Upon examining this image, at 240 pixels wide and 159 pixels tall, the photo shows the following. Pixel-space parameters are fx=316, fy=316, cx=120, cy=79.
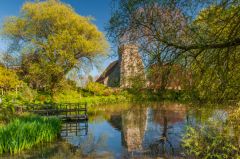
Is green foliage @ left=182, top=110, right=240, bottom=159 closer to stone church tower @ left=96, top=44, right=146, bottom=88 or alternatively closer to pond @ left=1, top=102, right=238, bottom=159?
pond @ left=1, top=102, right=238, bottom=159

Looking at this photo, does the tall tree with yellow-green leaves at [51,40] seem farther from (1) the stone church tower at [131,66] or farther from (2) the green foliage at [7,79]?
(1) the stone church tower at [131,66]

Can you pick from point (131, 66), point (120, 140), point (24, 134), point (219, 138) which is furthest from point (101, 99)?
point (131, 66)

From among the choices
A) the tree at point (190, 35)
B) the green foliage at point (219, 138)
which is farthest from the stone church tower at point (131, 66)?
the green foliage at point (219, 138)

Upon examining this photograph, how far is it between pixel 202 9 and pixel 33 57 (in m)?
39.6

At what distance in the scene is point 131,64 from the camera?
8.77m

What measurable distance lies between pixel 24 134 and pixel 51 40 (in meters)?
27.0

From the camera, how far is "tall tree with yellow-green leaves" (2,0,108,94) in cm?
4116

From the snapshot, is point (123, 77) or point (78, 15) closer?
point (123, 77)

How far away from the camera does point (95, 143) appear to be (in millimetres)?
18297

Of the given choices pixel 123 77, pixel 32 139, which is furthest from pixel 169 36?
pixel 32 139

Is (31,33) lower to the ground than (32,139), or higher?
higher

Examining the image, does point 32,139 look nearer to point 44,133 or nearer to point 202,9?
point 44,133

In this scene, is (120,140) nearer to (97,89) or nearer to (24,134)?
(24,134)

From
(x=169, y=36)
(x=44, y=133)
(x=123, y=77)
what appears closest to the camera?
(x=169, y=36)
